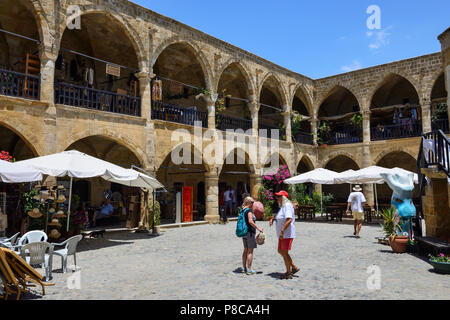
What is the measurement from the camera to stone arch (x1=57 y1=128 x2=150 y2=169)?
10.3 metres

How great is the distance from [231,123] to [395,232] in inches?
376

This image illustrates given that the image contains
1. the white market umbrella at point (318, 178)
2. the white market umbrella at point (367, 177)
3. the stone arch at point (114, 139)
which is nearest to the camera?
the stone arch at point (114, 139)

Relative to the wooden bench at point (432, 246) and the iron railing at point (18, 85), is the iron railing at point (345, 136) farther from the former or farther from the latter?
the iron railing at point (18, 85)

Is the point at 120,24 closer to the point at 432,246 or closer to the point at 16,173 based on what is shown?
the point at 16,173

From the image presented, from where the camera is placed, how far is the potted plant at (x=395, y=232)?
7395 millimetres

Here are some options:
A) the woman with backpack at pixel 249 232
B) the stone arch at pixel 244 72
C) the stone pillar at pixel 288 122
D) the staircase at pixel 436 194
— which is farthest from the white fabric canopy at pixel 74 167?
the stone pillar at pixel 288 122

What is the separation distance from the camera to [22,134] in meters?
9.20

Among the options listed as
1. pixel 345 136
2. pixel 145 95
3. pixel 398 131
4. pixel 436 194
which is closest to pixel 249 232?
pixel 436 194

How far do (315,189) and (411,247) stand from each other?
12630 millimetres

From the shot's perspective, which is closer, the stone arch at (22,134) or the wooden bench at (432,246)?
the wooden bench at (432,246)

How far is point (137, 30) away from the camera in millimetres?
12156

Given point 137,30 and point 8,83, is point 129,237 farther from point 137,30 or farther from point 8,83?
point 137,30

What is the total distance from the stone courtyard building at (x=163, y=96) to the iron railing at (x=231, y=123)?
0.30 feet
